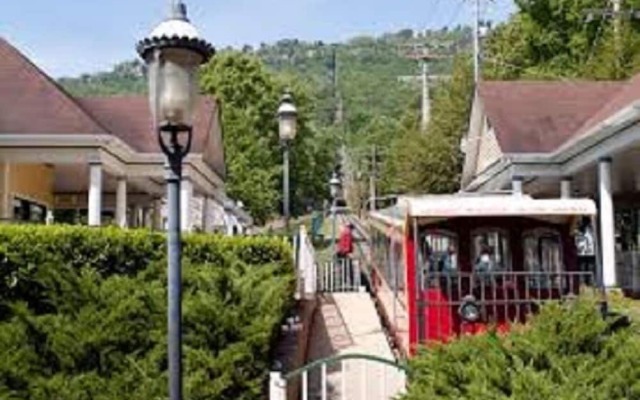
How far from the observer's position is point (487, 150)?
32.2 metres

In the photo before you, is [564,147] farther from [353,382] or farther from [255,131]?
[255,131]

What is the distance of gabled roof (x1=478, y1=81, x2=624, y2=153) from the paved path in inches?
296

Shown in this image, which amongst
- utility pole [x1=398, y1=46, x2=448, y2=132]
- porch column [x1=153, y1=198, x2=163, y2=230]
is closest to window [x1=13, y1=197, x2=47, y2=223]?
porch column [x1=153, y1=198, x2=163, y2=230]

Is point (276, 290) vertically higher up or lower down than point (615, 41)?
lower down

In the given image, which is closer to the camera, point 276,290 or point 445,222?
point 276,290

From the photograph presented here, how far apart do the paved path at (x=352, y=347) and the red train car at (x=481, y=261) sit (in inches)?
34.1

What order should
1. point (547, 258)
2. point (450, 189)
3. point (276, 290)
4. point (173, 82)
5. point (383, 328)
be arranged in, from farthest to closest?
point (450, 189)
point (383, 328)
point (547, 258)
point (276, 290)
point (173, 82)

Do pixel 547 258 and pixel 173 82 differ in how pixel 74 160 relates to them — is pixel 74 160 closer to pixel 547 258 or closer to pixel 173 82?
pixel 547 258

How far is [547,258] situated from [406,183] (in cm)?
3678

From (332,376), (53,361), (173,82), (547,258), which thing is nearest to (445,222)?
(547,258)

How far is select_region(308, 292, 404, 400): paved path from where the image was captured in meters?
12.3

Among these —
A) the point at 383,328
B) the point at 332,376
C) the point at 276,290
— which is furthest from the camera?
the point at 383,328

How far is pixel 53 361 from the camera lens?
10.8 meters

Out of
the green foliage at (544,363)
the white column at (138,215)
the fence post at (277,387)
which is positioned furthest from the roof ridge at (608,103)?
the green foliage at (544,363)
